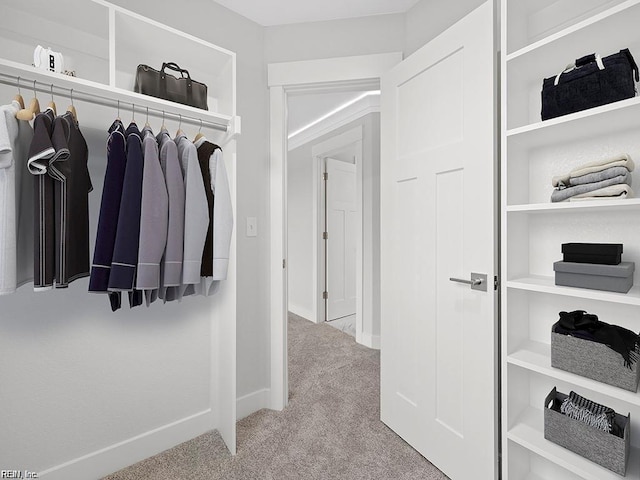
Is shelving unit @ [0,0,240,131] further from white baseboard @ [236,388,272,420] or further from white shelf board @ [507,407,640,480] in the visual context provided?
white shelf board @ [507,407,640,480]

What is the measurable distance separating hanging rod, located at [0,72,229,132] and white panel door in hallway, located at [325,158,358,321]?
2.79m

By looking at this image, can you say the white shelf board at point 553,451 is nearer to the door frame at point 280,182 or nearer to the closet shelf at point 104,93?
the door frame at point 280,182

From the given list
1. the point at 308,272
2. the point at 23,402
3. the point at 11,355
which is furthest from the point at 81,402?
the point at 308,272

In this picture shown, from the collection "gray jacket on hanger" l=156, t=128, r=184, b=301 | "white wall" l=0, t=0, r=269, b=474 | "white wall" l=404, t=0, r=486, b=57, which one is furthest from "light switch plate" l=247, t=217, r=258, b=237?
"white wall" l=404, t=0, r=486, b=57

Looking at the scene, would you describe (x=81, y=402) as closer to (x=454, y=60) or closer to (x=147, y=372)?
(x=147, y=372)

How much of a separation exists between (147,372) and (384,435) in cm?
139

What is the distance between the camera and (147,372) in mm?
1790

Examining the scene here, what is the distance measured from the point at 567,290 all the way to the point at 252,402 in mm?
1918

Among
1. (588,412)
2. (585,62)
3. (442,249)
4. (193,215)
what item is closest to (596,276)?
(588,412)

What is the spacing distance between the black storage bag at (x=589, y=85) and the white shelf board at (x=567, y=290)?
0.64 meters

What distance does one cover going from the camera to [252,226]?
7.22 ft

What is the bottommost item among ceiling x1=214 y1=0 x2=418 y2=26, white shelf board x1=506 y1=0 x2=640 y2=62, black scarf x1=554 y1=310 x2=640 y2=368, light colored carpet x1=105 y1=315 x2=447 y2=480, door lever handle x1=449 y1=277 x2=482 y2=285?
light colored carpet x1=105 y1=315 x2=447 y2=480

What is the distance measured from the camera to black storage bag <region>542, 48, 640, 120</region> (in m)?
1.07

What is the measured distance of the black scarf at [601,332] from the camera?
1.07 metres
